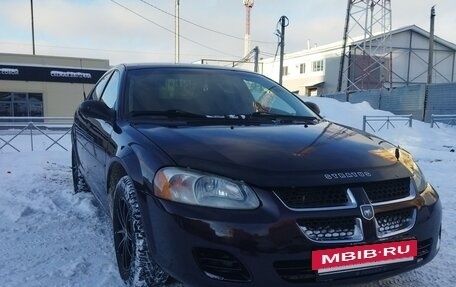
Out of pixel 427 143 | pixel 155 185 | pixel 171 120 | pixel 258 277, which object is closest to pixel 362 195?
pixel 258 277

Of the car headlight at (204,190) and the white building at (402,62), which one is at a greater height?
the white building at (402,62)

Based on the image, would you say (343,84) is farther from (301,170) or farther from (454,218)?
(301,170)

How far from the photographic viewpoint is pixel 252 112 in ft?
11.8

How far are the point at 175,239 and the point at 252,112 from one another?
5.24 feet

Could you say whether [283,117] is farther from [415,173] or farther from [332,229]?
[332,229]

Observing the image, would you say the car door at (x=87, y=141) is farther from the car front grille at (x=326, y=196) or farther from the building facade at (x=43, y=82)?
the building facade at (x=43, y=82)

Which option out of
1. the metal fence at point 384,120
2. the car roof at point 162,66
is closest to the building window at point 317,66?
the metal fence at point 384,120

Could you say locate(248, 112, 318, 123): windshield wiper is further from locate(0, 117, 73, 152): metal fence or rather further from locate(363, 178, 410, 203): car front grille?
locate(0, 117, 73, 152): metal fence

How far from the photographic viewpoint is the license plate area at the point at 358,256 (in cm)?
221

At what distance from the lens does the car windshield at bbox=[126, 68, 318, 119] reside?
3426 mm

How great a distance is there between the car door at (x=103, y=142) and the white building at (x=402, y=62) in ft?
104

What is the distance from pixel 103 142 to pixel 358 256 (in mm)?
2082

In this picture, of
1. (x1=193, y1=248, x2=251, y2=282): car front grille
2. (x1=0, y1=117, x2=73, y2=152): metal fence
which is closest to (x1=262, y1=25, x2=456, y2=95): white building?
(x1=0, y1=117, x2=73, y2=152): metal fence

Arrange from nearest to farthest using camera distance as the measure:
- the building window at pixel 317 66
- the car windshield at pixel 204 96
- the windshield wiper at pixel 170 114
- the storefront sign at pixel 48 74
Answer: the windshield wiper at pixel 170 114 → the car windshield at pixel 204 96 → the storefront sign at pixel 48 74 → the building window at pixel 317 66
